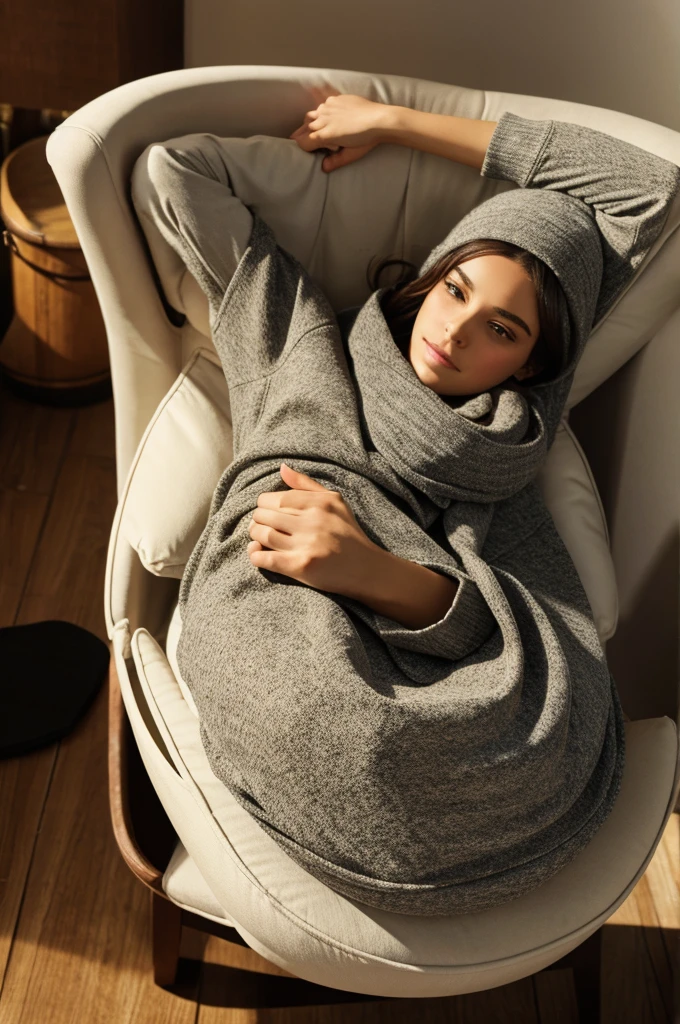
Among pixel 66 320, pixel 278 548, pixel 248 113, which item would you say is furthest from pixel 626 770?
pixel 66 320

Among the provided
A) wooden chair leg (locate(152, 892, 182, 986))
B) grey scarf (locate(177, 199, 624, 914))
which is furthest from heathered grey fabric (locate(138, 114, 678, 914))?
wooden chair leg (locate(152, 892, 182, 986))

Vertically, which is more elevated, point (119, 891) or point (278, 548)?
point (278, 548)

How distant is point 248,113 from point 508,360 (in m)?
0.48

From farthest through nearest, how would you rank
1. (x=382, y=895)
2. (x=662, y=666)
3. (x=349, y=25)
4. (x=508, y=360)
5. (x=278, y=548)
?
(x=349, y=25) < (x=662, y=666) < (x=508, y=360) < (x=278, y=548) < (x=382, y=895)

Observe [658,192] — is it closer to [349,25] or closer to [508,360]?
[508,360]

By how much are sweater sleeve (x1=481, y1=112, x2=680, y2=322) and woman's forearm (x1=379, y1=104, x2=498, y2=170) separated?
2 centimetres

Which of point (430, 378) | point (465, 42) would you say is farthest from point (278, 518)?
point (465, 42)

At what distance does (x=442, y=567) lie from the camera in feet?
A: 3.54

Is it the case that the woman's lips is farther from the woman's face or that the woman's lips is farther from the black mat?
the black mat

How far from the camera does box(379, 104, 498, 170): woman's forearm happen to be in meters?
1.22

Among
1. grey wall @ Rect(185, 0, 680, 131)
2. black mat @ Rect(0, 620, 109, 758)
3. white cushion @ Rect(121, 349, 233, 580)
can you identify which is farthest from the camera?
grey wall @ Rect(185, 0, 680, 131)

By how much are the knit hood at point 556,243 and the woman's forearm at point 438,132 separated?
76 millimetres

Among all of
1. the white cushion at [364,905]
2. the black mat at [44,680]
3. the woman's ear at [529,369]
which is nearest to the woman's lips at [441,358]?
the woman's ear at [529,369]

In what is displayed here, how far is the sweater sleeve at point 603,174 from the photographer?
1188mm
